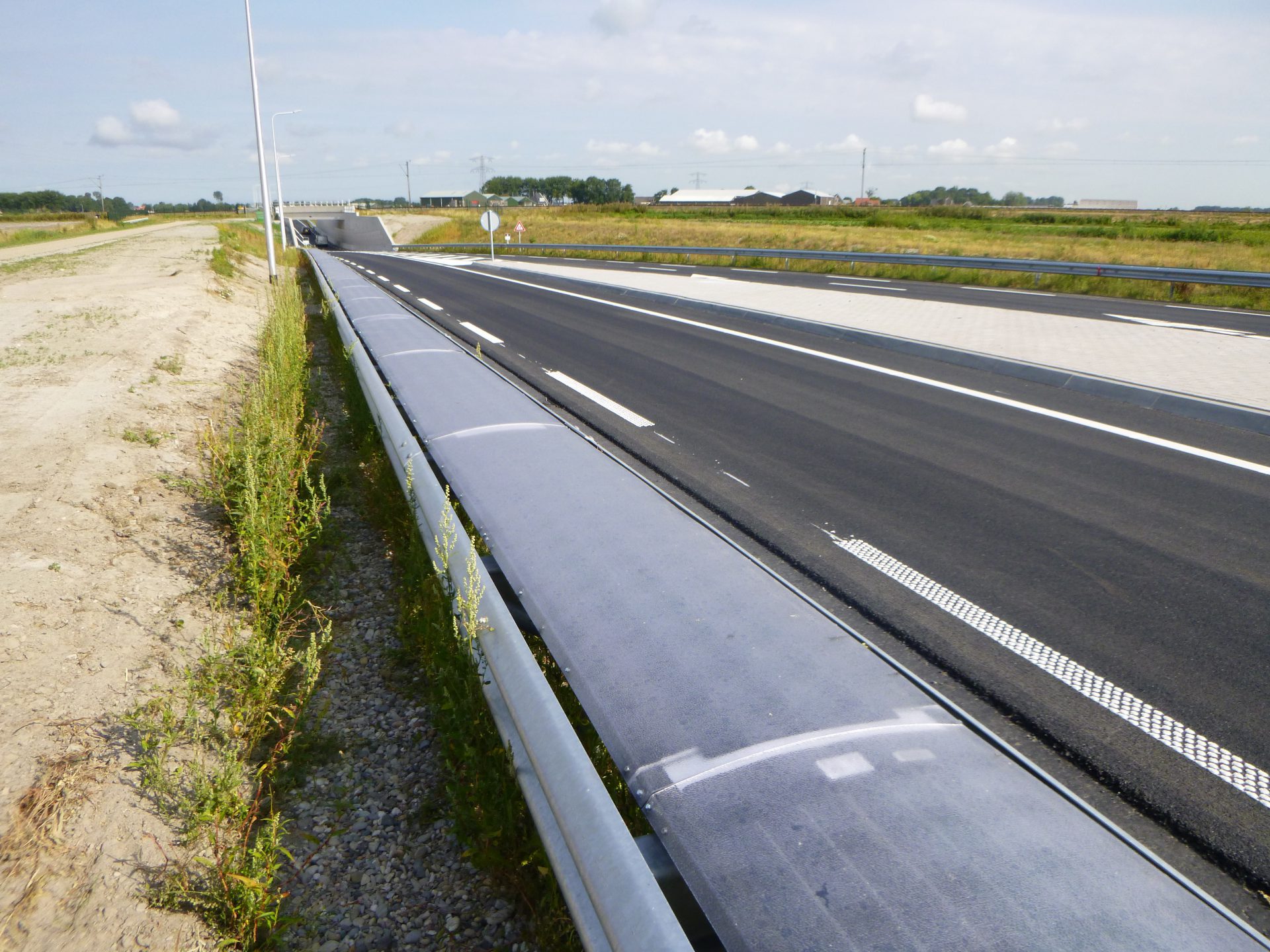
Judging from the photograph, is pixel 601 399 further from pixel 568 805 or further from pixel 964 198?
pixel 964 198

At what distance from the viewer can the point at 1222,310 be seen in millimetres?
16250

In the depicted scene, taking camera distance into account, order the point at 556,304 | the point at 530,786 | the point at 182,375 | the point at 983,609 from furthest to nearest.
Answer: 1. the point at 556,304
2. the point at 182,375
3. the point at 983,609
4. the point at 530,786

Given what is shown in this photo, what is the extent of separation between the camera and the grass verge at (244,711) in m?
2.38

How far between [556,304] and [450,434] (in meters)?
→ 11.8

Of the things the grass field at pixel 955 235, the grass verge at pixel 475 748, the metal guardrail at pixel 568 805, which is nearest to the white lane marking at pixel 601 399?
the grass verge at pixel 475 748

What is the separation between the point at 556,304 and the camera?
56.2 feet

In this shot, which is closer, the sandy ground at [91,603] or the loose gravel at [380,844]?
the sandy ground at [91,603]

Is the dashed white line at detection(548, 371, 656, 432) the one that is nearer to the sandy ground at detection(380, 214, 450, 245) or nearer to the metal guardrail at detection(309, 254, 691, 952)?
the metal guardrail at detection(309, 254, 691, 952)

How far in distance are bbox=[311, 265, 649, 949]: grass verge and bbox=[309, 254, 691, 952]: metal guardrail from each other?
0.18 m

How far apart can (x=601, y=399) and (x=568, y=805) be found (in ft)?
21.0

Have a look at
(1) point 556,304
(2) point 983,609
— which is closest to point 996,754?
(2) point 983,609

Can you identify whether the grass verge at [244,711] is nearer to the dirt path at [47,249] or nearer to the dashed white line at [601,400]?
the dashed white line at [601,400]

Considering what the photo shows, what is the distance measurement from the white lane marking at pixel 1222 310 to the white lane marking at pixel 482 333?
47.8ft

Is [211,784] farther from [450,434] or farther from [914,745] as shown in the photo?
[450,434]
